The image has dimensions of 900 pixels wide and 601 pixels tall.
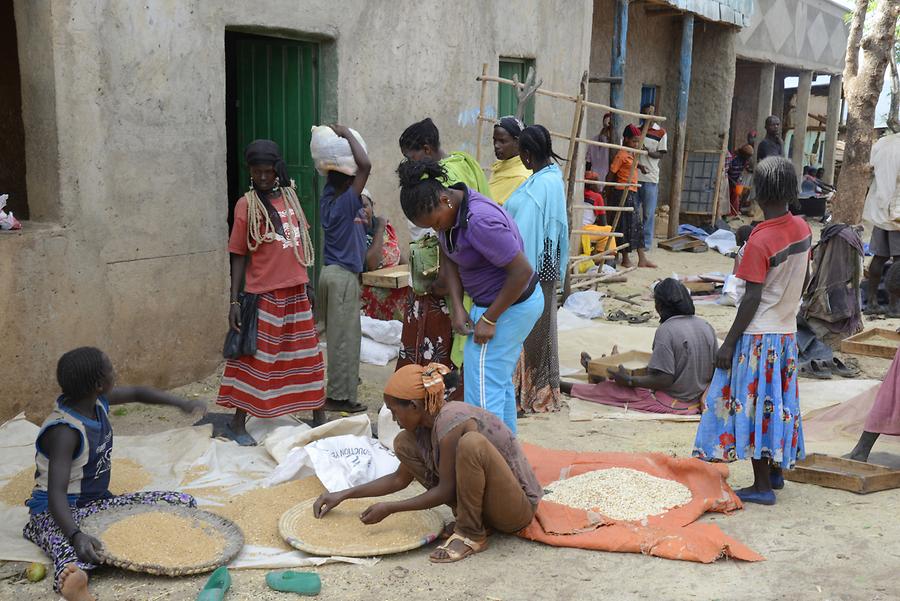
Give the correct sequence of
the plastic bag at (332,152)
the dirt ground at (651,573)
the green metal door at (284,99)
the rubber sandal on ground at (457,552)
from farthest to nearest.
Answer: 1. the green metal door at (284,99)
2. the plastic bag at (332,152)
3. the rubber sandal on ground at (457,552)
4. the dirt ground at (651,573)

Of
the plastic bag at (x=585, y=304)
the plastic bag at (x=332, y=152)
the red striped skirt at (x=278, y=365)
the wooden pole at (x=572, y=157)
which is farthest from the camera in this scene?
the plastic bag at (x=585, y=304)

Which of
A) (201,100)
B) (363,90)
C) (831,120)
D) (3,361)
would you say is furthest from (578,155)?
(831,120)

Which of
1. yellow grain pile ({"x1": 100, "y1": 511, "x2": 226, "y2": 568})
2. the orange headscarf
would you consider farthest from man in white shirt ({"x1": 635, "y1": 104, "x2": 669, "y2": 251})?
yellow grain pile ({"x1": 100, "y1": 511, "x2": 226, "y2": 568})

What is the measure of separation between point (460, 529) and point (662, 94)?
13.2 m

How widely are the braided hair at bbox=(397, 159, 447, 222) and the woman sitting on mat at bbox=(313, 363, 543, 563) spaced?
2.50ft

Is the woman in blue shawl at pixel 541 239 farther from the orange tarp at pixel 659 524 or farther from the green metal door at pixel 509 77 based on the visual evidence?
the green metal door at pixel 509 77

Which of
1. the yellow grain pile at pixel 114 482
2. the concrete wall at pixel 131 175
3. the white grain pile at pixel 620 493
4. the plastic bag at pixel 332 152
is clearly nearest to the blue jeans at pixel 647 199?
the concrete wall at pixel 131 175

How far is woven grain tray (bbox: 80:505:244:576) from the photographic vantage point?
3.62 metres

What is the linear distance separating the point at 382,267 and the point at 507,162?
6.58 ft

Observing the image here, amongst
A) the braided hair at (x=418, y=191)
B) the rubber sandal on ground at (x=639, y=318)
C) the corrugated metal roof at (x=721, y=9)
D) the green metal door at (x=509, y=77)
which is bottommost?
the rubber sandal on ground at (x=639, y=318)

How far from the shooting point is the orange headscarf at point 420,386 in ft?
12.4

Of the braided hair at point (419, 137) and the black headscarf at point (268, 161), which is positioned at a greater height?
the braided hair at point (419, 137)

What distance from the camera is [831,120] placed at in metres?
22.6

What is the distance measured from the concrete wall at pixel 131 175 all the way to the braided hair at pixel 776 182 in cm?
365
